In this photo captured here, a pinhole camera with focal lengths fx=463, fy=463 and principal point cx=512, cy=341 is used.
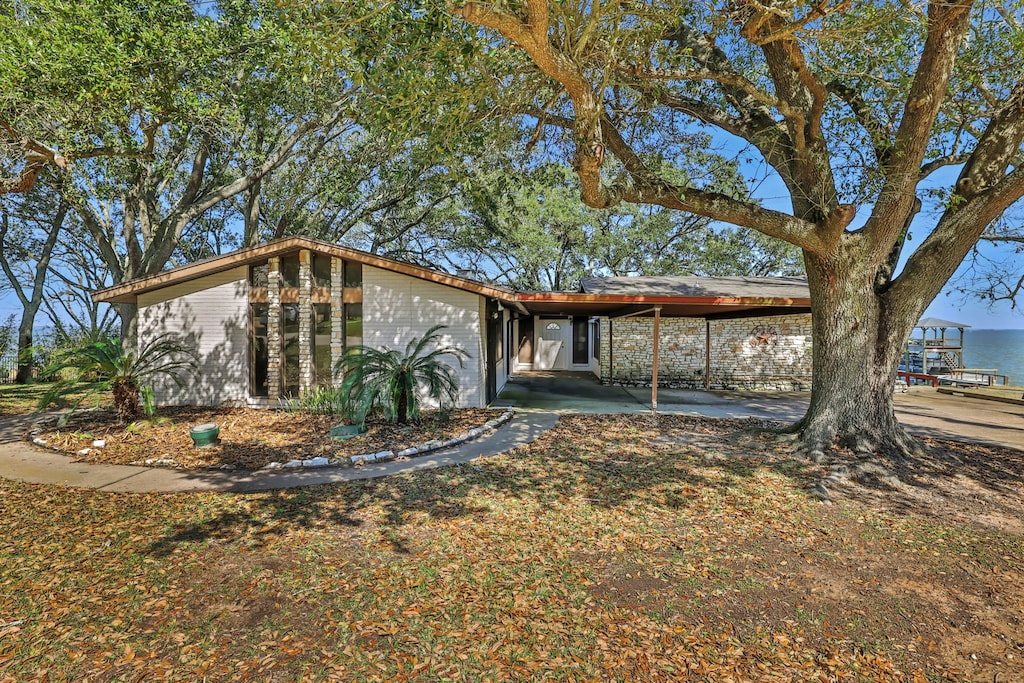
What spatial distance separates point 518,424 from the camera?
8.36 metres

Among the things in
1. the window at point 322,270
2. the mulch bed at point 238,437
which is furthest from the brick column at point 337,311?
the mulch bed at point 238,437

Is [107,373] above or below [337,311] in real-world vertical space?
below

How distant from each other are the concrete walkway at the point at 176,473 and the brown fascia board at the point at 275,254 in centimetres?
337

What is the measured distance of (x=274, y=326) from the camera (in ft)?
31.4

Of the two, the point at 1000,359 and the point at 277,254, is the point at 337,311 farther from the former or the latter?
the point at 1000,359

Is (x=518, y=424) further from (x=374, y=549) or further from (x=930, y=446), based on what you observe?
(x=930, y=446)

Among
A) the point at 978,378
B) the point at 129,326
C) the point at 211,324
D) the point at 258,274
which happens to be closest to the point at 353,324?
the point at 258,274

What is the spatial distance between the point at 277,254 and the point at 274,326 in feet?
4.88

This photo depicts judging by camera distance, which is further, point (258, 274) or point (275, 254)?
point (258, 274)

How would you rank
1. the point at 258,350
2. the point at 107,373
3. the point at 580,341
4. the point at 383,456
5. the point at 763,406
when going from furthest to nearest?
the point at 580,341 < the point at 763,406 < the point at 258,350 < the point at 107,373 < the point at 383,456

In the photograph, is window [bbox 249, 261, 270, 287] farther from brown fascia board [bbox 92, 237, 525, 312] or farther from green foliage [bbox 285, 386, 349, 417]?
green foliage [bbox 285, 386, 349, 417]

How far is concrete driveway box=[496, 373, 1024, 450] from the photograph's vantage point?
831 centimetres

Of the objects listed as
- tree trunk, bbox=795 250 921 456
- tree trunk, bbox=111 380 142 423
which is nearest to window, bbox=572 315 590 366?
tree trunk, bbox=795 250 921 456

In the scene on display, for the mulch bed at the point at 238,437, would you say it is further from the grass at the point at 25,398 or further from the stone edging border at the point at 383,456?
the grass at the point at 25,398
